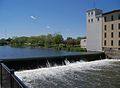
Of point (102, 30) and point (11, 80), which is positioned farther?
point (102, 30)

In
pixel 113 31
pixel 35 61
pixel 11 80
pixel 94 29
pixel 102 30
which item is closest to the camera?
pixel 11 80

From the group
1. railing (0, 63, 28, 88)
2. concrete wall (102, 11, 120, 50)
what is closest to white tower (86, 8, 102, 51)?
concrete wall (102, 11, 120, 50)

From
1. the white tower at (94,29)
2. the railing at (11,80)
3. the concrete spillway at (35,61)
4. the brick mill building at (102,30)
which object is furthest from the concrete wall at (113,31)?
the railing at (11,80)

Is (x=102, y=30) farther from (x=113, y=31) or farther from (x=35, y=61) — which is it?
(x=35, y=61)

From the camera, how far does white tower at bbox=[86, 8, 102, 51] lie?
120 feet

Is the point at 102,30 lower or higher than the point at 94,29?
lower

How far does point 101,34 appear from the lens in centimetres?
3606

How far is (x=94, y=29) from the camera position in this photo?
124 feet

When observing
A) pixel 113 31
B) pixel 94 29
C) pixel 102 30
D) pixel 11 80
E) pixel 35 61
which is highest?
pixel 94 29

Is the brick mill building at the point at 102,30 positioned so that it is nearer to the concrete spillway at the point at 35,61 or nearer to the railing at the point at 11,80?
the concrete spillway at the point at 35,61

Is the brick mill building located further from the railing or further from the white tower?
the railing

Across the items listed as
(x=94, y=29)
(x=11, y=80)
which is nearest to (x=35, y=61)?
(x=11, y=80)

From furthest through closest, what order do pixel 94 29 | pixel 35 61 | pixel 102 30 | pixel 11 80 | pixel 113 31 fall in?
pixel 94 29 → pixel 102 30 → pixel 113 31 → pixel 35 61 → pixel 11 80

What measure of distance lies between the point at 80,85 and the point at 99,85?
119 centimetres
